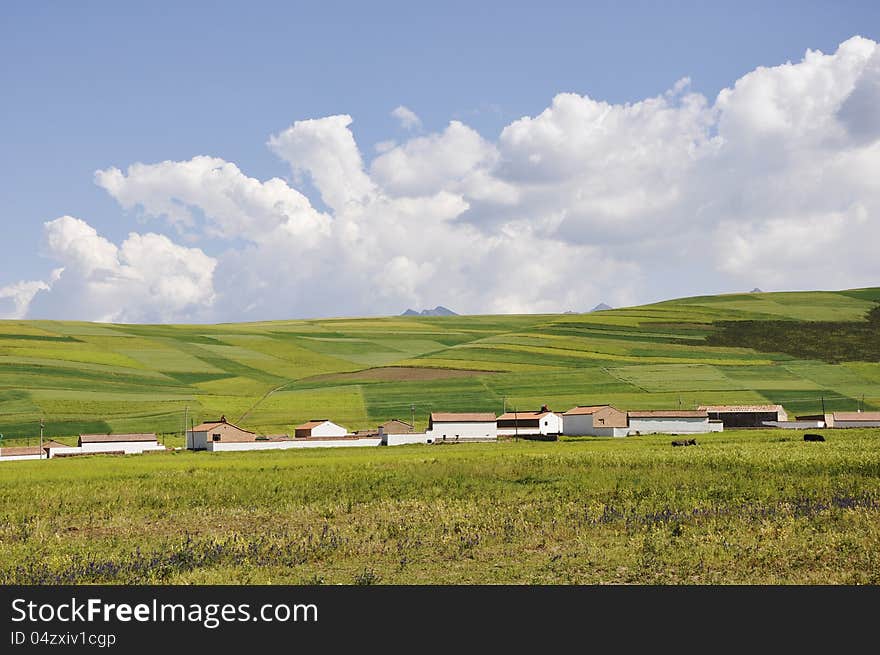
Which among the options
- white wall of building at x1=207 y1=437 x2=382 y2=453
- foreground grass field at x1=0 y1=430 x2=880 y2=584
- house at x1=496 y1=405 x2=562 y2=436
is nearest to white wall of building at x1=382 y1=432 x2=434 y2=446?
white wall of building at x1=207 y1=437 x2=382 y2=453

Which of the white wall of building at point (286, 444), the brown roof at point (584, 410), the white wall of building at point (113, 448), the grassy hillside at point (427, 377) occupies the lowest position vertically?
the white wall of building at point (286, 444)

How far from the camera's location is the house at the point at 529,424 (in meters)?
120

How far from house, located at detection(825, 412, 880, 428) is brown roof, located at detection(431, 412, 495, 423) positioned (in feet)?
153

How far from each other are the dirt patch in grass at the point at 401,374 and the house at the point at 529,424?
31.2 m

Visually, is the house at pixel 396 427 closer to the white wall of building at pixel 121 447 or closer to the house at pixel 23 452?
the white wall of building at pixel 121 447

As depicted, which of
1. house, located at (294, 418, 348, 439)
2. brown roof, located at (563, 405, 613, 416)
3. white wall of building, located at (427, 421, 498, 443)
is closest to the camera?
house, located at (294, 418, 348, 439)

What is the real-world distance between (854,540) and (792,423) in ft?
330

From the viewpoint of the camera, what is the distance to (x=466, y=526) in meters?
28.0

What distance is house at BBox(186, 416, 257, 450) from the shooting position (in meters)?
104

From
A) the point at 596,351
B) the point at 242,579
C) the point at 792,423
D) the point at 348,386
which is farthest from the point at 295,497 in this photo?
the point at 596,351

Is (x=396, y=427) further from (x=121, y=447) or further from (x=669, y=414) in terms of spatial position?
(x=669, y=414)

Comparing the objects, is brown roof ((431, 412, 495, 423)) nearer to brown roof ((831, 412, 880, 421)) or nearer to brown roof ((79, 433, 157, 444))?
brown roof ((79, 433, 157, 444))

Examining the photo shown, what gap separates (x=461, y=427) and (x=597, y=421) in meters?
19.1

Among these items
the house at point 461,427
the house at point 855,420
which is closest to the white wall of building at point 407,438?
the house at point 461,427
